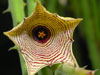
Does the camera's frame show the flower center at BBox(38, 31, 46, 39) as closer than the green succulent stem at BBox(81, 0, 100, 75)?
Yes

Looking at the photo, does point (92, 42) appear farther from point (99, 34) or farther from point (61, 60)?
point (61, 60)

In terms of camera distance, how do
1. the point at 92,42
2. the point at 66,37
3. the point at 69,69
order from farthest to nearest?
the point at 92,42, the point at 66,37, the point at 69,69

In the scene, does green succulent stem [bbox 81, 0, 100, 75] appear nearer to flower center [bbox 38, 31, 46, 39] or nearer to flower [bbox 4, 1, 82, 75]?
flower center [bbox 38, 31, 46, 39]

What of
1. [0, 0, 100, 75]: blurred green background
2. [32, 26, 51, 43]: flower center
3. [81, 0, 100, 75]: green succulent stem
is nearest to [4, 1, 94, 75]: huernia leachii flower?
[32, 26, 51, 43]: flower center

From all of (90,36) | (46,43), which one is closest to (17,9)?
(46,43)

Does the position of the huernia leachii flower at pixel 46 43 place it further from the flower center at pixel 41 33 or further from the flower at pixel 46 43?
the flower center at pixel 41 33

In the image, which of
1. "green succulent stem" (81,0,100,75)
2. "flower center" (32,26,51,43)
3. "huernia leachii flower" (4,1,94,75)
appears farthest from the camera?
"green succulent stem" (81,0,100,75)

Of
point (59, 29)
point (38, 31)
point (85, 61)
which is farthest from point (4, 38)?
point (59, 29)
